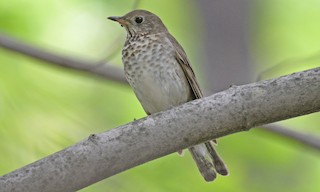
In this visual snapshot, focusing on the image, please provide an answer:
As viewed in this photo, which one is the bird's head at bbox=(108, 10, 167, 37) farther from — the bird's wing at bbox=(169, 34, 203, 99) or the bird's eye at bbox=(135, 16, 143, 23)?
the bird's wing at bbox=(169, 34, 203, 99)

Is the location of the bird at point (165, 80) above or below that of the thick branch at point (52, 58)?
below

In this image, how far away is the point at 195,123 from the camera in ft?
11.3

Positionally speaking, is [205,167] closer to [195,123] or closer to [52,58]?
[52,58]

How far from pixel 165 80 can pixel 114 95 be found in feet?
5.66

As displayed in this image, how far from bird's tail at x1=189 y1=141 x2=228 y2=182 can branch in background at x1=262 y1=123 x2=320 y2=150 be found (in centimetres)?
32

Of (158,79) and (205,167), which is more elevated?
(158,79)

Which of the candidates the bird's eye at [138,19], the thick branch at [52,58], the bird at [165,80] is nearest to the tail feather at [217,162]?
the bird at [165,80]

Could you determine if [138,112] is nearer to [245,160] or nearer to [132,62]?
[245,160]

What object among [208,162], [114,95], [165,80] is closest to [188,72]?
→ [165,80]

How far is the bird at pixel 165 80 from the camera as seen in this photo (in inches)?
184

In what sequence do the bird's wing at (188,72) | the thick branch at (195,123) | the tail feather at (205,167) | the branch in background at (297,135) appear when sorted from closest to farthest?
the thick branch at (195,123)
the branch in background at (297,135)
the tail feather at (205,167)
the bird's wing at (188,72)

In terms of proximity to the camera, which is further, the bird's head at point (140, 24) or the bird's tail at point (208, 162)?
the bird's head at point (140, 24)

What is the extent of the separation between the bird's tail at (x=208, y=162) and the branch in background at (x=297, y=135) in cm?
32

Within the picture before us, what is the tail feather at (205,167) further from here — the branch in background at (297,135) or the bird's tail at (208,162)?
the branch in background at (297,135)
